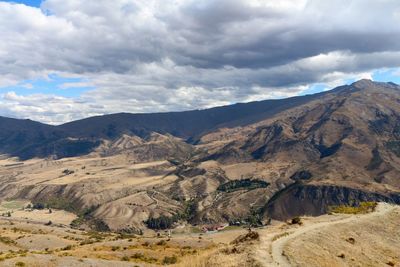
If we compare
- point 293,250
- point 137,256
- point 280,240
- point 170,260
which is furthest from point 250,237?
point 137,256

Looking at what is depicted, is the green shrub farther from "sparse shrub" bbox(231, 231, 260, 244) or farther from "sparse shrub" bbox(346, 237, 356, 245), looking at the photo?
"sparse shrub" bbox(346, 237, 356, 245)

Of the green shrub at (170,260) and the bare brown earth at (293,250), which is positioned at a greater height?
the bare brown earth at (293,250)

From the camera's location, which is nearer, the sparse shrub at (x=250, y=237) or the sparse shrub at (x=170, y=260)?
the sparse shrub at (x=250, y=237)

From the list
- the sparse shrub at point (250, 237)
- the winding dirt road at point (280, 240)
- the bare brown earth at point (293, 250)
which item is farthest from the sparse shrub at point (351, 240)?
the sparse shrub at point (250, 237)

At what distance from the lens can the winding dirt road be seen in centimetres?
4389

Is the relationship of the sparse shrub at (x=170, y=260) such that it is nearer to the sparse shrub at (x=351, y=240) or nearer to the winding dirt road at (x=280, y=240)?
the winding dirt road at (x=280, y=240)

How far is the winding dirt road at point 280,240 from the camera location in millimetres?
43888

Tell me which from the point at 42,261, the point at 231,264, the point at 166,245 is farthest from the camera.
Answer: the point at 166,245

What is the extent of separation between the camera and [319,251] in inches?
1988

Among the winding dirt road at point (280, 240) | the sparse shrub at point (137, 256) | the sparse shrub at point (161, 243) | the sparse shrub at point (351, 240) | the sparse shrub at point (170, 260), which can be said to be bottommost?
the sparse shrub at point (161, 243)

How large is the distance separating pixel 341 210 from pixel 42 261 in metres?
59.0

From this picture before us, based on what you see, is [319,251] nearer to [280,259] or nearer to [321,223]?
[280,259]

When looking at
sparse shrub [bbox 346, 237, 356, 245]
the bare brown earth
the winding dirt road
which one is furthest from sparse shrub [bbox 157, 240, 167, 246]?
sparse shrub [bbox 346, 237, 356, 245]

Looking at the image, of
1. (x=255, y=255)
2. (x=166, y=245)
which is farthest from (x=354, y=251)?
(x=166, y=245)
